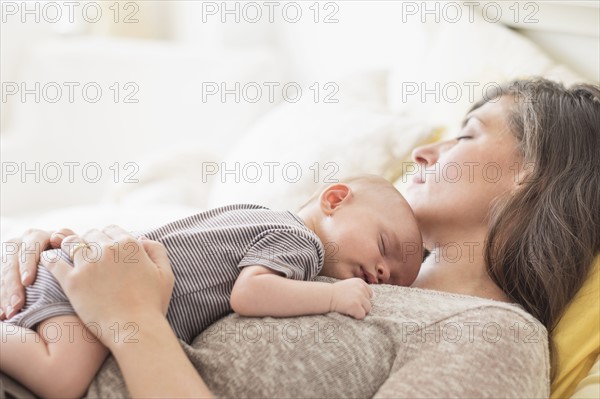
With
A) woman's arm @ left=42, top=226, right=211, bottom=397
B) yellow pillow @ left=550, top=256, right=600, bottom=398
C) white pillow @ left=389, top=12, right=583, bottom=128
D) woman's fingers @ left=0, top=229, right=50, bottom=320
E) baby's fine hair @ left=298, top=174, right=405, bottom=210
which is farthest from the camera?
white pillow @ left=389, top=12, right=583, bottom=128

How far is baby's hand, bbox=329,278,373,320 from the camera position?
1091 mm

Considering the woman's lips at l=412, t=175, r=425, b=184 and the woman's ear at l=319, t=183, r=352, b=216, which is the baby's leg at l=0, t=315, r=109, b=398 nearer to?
the woman's ear at l=319, t=183, r=352, b=216

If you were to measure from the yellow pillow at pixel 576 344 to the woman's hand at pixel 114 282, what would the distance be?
2.07 feet

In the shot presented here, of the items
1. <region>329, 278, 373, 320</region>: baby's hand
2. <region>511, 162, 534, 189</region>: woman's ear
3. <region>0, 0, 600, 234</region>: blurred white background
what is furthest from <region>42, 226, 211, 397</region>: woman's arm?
<region>0, 0, 600, 234</region>: blurred white background

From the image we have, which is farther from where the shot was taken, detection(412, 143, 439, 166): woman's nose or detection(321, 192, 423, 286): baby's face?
detection(412, 143, 439, 166): woman's nose

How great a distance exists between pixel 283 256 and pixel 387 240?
214mm

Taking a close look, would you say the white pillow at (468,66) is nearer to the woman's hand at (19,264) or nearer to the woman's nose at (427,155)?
the woman's nose at (427,155)

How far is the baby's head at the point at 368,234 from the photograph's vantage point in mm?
1250

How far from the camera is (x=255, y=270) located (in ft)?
3.65

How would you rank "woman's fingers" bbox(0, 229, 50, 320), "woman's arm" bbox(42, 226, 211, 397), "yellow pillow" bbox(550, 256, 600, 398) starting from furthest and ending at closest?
"yellow pillow" bbox(550, 256, 600, 398)
"woman's fingers" bbox(0, 229, 50, 320)
"woman's arm" bbox(42, 226, 211, 397)

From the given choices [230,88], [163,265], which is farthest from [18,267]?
[230,88]

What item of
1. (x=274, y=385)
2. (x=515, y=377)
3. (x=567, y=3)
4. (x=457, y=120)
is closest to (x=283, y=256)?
(x=274, y=385)

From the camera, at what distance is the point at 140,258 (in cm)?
107

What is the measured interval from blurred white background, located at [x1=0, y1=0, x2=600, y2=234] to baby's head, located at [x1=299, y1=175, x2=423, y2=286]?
0.49 metres
